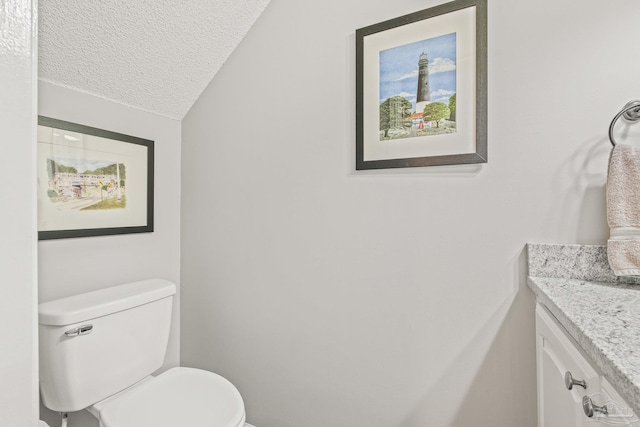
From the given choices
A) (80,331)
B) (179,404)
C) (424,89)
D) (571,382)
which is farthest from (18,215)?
(424,89)

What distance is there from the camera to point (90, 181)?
4.61 feet

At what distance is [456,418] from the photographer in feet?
3.84

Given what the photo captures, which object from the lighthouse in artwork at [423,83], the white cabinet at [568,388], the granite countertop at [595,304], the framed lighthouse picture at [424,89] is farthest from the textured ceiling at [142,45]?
the white cabinet at [568,388]

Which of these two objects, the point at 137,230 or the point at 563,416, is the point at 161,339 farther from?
the point at 563,416

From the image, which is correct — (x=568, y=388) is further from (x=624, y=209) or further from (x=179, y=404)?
(x=179, y=404)

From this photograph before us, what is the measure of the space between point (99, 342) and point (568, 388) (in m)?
1.45

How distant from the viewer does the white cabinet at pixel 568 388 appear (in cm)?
55

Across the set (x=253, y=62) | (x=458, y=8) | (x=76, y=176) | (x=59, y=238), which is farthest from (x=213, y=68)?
(x=458, y=8)

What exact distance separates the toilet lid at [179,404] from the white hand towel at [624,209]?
1257 millimetres

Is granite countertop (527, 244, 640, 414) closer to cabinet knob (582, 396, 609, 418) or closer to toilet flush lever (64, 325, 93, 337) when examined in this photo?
cabinet knob (582, 396, 609, 418)

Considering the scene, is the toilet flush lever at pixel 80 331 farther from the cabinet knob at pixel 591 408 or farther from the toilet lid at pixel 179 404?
the cabinet knob at pixel 591 408

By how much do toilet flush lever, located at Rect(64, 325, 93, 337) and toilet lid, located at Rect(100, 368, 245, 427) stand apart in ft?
0.91

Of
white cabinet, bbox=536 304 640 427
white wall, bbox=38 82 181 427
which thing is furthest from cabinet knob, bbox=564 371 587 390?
white wall, bbox=38 82 181 427

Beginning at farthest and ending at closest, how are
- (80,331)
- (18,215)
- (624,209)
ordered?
(80,331) → (624,209) → (18,215)
